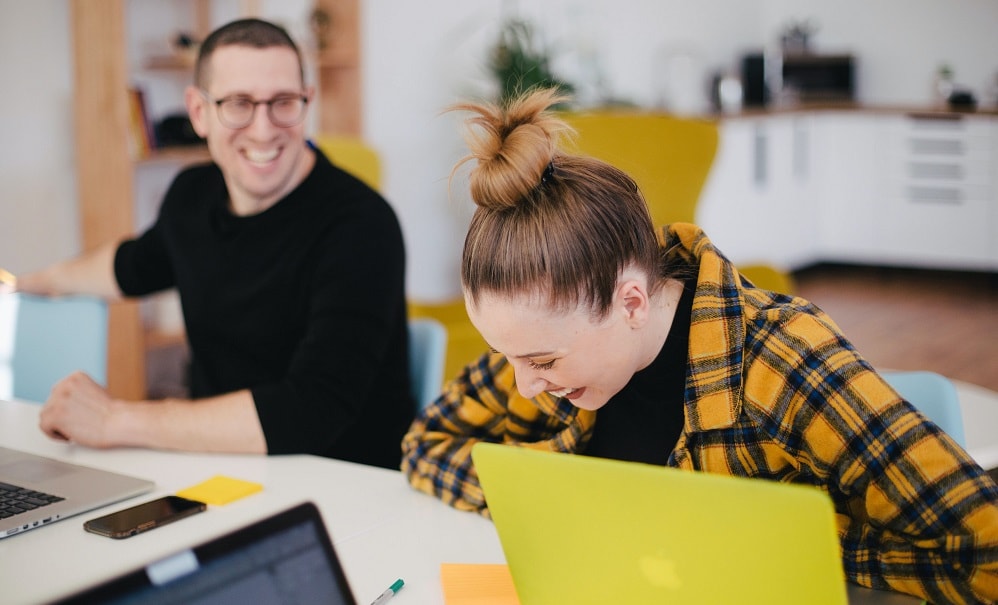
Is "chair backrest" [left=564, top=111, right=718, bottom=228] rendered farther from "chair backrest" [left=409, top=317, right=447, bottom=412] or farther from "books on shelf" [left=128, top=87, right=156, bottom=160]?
"chair backrest" [left=409, top=317, right=447, bottom=412]

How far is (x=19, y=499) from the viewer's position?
1446 mm

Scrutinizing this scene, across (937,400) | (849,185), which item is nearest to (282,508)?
(937,400)

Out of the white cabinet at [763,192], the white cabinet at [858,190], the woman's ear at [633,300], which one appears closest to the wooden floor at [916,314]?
the white cabinet at [858,190]

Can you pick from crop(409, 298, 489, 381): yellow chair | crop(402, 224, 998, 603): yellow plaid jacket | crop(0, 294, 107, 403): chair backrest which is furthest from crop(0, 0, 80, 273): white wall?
crop(402, 224, 998, 603): yellow plaid jacket

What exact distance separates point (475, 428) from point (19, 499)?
61 cm

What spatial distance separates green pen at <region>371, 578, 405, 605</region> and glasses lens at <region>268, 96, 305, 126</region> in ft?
3.42

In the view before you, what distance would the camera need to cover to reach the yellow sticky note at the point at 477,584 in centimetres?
117

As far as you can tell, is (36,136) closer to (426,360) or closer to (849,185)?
(426,360)

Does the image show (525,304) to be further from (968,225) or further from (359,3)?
(968,225)

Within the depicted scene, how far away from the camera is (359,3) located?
455 centimetres

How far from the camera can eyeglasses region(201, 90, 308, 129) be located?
199 cm

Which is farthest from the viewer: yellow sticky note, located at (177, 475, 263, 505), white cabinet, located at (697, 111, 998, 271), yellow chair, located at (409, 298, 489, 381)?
white cabinet, located at (697, 111, 998, 271)

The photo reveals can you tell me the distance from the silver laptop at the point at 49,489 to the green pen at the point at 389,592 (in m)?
0.48

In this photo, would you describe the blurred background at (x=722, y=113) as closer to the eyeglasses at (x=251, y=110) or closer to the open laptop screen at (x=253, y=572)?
the eyeglasses at (x=251, y=110)
